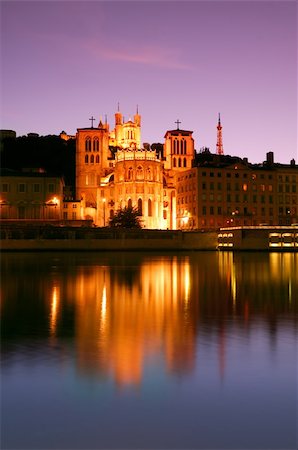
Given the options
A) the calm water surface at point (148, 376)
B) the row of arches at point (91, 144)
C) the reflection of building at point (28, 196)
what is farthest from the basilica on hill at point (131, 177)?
the calm water surface at point (148, 376)

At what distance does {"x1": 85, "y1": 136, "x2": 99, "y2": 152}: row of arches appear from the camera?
153 metres

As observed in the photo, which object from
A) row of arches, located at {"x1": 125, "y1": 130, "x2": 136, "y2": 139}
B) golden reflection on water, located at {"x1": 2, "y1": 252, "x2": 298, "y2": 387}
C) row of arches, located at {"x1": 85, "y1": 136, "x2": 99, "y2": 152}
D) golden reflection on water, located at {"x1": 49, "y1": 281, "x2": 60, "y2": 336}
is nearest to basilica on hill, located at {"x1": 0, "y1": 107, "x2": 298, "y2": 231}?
row of arches, located at {"x1": 85, "y1": 136, "x2": 99, "y2": 152}

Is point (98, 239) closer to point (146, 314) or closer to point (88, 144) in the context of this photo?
point (88, 144)

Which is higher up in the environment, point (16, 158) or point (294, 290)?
point (16, 158)

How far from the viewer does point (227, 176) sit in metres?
128

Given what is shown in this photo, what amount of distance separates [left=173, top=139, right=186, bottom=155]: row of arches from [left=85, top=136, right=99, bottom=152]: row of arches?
2164cm

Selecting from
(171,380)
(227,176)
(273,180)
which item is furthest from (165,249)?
(171,380)

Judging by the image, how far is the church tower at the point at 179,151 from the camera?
156 meters

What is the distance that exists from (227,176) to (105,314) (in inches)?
4376

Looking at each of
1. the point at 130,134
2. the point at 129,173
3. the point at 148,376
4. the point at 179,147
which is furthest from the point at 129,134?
the point at 148,376

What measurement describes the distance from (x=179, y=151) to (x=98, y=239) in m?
67.5

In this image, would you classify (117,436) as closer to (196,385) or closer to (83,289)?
(196,385)

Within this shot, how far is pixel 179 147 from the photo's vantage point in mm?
156625

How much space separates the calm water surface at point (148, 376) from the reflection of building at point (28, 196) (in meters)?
94.4
